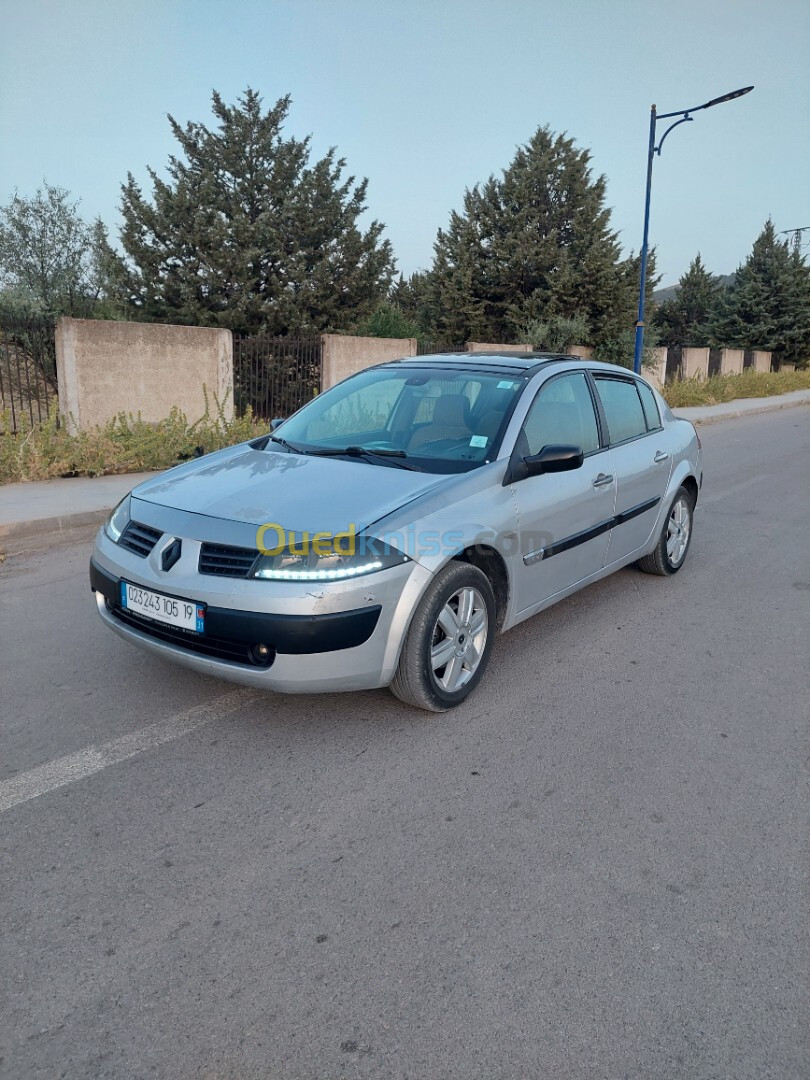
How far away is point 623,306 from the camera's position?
2681 cm

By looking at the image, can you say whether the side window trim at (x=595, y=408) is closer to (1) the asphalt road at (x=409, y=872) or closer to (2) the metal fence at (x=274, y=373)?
(1) the asphalt road at (x=409, y=872)

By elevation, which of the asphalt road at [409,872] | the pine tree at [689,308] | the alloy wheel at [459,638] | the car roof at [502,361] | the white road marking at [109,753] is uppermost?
the pine tree at [689,308]

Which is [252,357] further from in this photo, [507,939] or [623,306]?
[623,306]

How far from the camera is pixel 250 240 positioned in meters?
21.3

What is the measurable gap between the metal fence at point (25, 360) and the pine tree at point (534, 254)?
17420 mm

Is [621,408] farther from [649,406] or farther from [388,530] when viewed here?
[388,530]

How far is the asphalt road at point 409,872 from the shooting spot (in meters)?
1.95

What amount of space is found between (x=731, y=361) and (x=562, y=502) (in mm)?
31966

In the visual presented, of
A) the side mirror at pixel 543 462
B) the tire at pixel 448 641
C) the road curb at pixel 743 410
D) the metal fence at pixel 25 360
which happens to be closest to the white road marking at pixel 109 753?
the tire at pixel 448 641

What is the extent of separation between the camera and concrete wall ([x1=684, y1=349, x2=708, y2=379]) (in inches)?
1105

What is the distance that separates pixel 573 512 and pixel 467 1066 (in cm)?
287

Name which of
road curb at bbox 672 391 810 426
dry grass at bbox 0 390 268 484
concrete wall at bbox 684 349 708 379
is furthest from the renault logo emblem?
concrete wall at bbox 684 349 708 379

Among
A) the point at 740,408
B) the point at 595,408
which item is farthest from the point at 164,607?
the point at 740,408

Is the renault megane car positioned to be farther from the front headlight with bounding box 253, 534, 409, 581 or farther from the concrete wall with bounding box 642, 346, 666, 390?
the concrete wall with bounding box 642, 346, 666, 390
